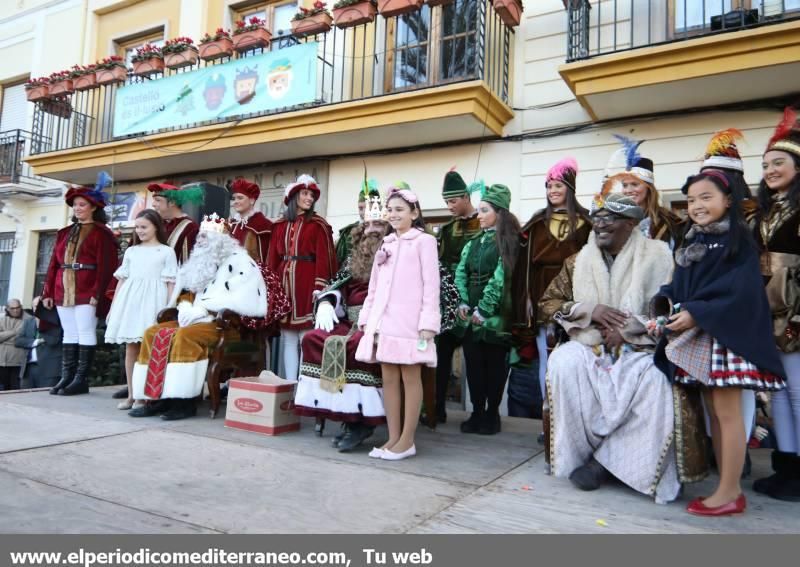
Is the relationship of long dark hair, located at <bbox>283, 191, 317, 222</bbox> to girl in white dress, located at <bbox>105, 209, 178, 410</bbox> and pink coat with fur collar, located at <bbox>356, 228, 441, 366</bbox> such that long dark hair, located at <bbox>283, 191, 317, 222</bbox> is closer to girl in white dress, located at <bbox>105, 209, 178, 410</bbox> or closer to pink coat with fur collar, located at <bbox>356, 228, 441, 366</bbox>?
girl in white dress, located at <bbox>105, 209, 178, 410</bbox>

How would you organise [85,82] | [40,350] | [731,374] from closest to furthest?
1. [731,374]
2. [40,350]
3. [85,82]

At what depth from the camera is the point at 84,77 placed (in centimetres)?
1073

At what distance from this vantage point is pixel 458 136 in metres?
7.95

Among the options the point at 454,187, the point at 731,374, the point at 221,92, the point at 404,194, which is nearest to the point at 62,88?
the point at 221,92

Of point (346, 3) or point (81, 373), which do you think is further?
point (346, 3)

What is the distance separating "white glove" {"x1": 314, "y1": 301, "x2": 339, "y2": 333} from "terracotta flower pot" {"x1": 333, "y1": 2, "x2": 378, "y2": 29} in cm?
517

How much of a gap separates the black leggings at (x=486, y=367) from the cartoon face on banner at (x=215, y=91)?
6621 millimetres

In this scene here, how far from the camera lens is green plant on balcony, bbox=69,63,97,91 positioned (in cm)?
1067

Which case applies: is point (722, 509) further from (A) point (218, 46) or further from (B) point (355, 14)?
(A) point (218, 46)

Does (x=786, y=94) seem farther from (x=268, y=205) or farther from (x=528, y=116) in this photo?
(x=268, y=205)

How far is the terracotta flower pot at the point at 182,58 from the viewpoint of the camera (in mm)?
9641

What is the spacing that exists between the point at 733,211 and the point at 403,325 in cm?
197

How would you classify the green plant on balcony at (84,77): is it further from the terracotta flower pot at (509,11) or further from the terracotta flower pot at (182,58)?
the terracotta flower pot at (509,11)
